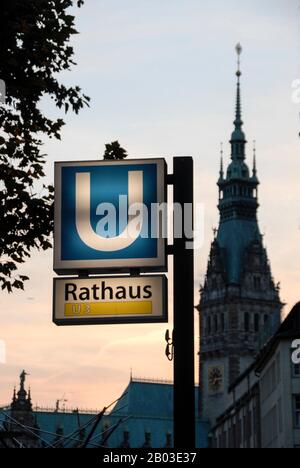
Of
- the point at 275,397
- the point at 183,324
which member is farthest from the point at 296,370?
the point at 183,324

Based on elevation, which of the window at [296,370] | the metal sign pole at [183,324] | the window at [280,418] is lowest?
the metal sign pole at [183,324]

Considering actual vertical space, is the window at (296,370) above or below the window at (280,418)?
above

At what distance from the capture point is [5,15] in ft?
64.3

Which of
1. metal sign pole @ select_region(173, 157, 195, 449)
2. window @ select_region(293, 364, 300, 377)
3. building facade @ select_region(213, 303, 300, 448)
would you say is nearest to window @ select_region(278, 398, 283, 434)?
building facade @ select_region(213, 303, 300, 448)

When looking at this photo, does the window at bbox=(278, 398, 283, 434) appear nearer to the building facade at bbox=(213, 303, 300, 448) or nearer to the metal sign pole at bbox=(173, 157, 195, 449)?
the building facade at bbox=(213, 303, 300, 448)

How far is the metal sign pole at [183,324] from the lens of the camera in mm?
9805

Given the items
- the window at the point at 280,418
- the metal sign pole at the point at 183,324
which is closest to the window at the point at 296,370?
the window at the point at 280,418

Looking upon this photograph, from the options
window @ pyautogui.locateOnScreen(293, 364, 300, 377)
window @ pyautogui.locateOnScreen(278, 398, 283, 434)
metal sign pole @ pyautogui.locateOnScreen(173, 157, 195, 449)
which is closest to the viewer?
metal sign pole @ pyautogui.locateOnScreen(173, 157, 195, 449)

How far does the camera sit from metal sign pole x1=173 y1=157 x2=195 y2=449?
9805 millimetres

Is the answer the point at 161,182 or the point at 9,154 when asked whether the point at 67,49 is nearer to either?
the point at 9,154

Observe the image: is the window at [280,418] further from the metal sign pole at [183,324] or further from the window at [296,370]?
the metal sign pole at [183,324]

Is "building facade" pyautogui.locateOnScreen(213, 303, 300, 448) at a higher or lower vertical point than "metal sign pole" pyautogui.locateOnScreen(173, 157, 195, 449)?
higher

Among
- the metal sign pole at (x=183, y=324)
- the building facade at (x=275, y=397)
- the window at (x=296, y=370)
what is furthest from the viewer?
the window at (x=296, y=370)

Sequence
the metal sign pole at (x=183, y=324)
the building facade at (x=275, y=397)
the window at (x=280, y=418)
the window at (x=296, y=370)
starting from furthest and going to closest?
the window at (x=280, y=418) → the window at (x=296, y=370) → the building facade at (x=275, y=397) → the metal sign pole at (x=183, y=324)
